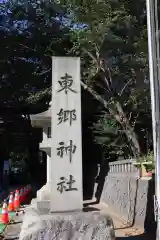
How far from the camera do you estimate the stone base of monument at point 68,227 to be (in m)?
6.62

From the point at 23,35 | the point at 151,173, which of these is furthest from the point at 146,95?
the point at 23,35

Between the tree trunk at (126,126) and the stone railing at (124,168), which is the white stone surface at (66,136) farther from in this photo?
the tree trunk at (126,126)

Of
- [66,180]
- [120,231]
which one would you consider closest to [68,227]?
[66,180]

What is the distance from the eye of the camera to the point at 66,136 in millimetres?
7137

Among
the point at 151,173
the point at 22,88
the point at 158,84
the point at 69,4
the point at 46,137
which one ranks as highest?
the point at 69,4

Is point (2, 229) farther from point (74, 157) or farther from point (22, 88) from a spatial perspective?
point (22, 88)

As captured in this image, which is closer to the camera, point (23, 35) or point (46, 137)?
point (46, 137)

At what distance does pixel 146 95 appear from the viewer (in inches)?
575

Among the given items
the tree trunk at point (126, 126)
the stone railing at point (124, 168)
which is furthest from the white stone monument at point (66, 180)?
the tree trunk at point (126, 126)

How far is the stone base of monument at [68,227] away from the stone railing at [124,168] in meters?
4.96

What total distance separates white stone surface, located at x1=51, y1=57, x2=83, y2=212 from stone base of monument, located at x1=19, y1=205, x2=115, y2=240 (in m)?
0.28

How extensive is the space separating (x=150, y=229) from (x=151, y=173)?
206 centimetres

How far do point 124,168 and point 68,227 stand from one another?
7558mm

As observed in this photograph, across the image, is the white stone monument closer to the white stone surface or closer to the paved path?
the white stone surface
